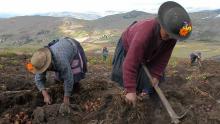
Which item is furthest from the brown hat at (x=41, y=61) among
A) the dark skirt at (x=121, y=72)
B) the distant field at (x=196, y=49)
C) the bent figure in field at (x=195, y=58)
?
the distant field at (x=196, y=49)

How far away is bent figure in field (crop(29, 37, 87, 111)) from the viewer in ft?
18.8

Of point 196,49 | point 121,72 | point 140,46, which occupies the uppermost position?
point 140,46

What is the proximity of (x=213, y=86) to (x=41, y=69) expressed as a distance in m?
4.52

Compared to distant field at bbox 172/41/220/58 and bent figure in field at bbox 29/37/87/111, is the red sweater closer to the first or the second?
bent figure in field at bbox 29/37/87/111

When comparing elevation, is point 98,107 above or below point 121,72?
below

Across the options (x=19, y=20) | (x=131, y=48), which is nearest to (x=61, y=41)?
(x=131, y=48)

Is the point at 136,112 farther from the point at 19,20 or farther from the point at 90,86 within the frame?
the point at 19,20

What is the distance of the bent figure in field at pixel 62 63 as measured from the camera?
5.74m

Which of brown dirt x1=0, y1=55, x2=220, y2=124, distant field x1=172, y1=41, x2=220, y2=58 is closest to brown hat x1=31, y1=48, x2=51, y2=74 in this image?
brown dirt x1=0, y1=55, x2=220, y2=124

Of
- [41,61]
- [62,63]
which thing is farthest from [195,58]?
[41,61]

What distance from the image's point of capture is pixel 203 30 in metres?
73.6

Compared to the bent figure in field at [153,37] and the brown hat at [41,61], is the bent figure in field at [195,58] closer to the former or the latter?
the brown hat at [41,61]

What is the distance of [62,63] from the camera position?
583cm

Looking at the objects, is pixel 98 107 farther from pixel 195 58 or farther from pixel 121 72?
pixel 195 58
